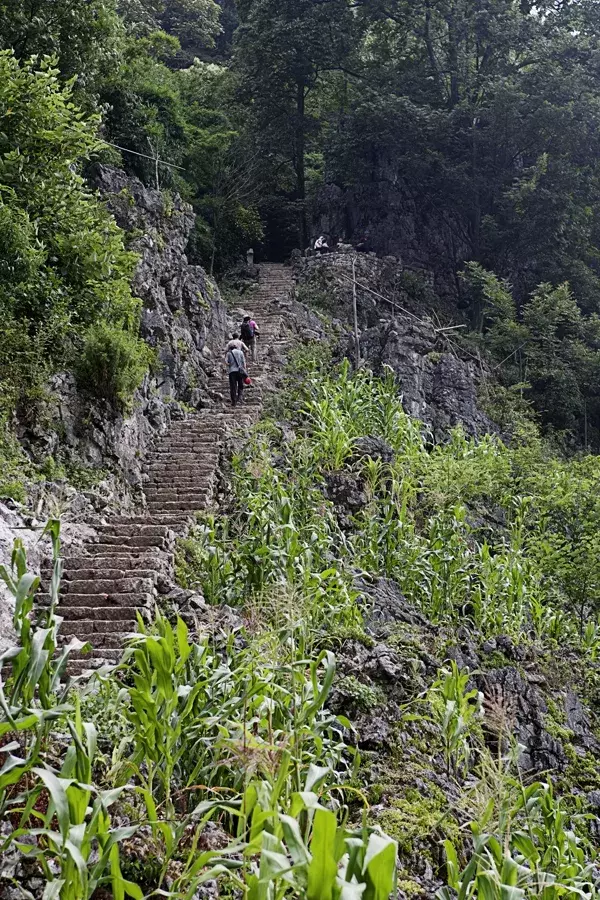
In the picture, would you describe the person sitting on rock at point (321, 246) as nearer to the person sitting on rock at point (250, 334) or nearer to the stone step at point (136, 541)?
the person sitting on rock at point (250, 334)

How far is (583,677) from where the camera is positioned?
7711 millimetres

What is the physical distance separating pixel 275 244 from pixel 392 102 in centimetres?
543

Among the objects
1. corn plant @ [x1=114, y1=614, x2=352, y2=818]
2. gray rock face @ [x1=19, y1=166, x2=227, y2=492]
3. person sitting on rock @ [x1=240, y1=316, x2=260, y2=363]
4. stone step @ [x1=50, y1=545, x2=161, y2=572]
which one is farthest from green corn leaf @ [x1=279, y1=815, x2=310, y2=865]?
person sitting on rock @ [x1=240, y1=316, x2=260, y2=363]

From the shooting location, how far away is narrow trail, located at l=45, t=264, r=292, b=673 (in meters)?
5.62

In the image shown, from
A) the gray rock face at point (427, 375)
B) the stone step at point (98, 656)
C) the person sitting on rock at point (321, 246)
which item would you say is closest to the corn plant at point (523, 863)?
Result: the stone step at point (98, 656)

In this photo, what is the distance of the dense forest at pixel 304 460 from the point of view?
3.24 meters

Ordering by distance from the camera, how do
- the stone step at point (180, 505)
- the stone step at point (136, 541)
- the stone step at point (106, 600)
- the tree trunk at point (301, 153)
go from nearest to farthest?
the stone step at point (106, 600), the stone step at point (136, 541), the stone step at point (180, 505), the tree trunk at point (301, 153)

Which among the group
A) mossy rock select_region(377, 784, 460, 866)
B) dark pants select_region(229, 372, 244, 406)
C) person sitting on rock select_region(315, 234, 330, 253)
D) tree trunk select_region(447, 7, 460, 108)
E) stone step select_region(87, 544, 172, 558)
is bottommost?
mossy rock select_region(377, 784, 460, 866)

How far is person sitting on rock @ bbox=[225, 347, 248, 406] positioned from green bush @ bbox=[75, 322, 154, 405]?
2612 mm

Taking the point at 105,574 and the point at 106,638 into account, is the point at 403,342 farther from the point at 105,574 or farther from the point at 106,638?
the point at 106,638

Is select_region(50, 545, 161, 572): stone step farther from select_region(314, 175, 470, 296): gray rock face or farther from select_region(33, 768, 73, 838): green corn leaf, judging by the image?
select_region(314, 175, 470, 296): gray rock face

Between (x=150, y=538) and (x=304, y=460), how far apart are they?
124 inches

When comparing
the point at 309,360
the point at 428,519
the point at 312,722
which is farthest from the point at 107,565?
the point at 309,360

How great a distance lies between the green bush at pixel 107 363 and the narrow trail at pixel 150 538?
1.15m
